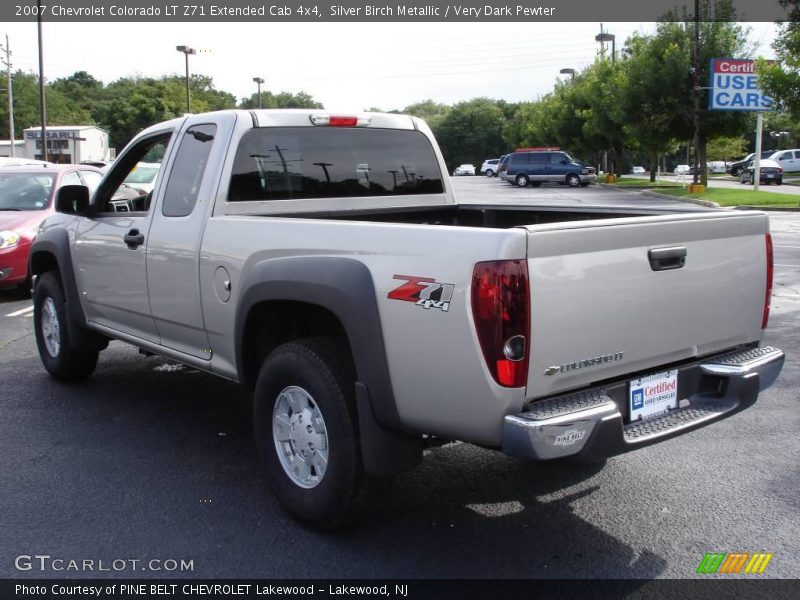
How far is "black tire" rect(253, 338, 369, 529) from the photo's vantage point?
3.61 metres

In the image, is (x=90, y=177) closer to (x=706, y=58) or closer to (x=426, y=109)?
(x=706, y=58)

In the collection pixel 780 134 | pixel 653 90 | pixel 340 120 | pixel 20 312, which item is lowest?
pixel 20 312

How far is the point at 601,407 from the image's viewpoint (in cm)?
324

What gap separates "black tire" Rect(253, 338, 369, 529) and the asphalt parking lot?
0.45 feet

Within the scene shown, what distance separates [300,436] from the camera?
3.91 meters

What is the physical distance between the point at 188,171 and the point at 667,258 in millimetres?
2831

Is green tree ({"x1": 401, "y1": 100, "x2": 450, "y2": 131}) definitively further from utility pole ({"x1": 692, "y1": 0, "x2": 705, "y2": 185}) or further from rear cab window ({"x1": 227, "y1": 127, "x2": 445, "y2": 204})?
rear cab window ({"x1": 227, "y1": 127, "x2": 445, "y2": 204})

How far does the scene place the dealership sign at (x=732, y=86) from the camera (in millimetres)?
32094

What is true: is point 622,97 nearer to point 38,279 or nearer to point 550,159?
point 550,159

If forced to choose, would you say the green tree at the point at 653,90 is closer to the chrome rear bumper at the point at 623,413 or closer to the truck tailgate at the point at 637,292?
the truck tailgate at the point at 637,292

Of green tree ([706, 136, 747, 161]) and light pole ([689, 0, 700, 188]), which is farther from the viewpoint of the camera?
green tree ([706, 136, 747, 161])

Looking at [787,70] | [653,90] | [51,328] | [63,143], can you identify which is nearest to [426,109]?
[63,143]

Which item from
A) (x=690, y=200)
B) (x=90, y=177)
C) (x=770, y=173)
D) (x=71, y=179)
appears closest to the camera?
(x=71, y=179)
